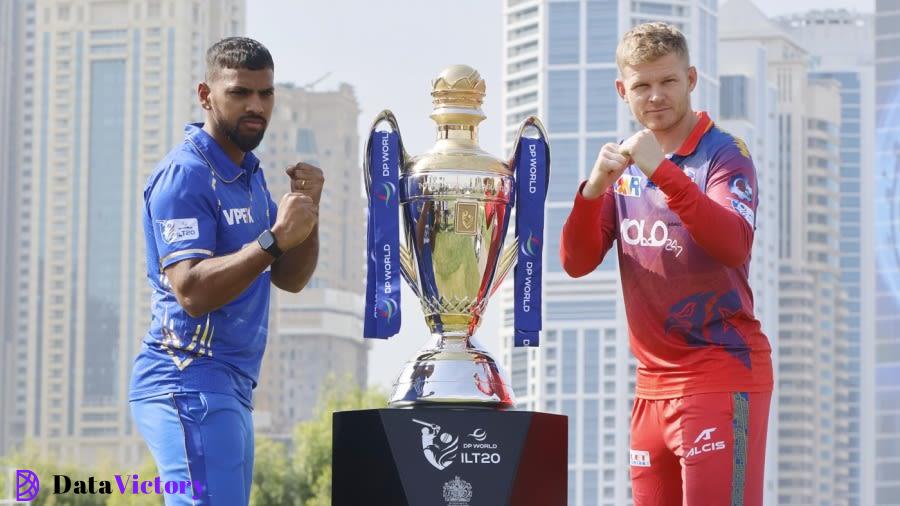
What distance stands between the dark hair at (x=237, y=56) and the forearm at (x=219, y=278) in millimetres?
400

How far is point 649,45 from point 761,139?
87.9m

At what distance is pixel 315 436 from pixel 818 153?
2565 inches

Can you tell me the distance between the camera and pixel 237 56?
10.8 ft

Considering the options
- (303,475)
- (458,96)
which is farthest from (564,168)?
(458,96)

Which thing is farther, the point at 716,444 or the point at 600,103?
the point at 600,103

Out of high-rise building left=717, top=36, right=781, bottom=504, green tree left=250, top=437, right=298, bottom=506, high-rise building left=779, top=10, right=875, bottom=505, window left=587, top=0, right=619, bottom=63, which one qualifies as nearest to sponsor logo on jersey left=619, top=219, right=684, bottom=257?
green tree left=250, top=437, right=298, bottom=506

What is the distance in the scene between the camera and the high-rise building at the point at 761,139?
8612 cm

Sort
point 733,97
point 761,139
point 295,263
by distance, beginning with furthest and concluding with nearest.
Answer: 1. point 761,139
2. point 733,97
3. point 295,263

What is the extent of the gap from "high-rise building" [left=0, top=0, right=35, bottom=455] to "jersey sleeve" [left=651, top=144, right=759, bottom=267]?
6873 centimetres

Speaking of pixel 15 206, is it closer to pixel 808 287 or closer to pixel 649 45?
pixel 808 287

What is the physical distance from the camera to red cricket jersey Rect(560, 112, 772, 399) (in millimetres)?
3299

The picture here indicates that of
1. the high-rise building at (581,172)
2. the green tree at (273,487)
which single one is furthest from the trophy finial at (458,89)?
the high-rise building at (581,172)

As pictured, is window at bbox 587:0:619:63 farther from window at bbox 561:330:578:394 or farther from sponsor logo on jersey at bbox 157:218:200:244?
sponsor logo on jersey at bbox 157:218:200:244

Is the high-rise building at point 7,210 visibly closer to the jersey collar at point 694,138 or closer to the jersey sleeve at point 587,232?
the jersey sleeve at point 587,232
